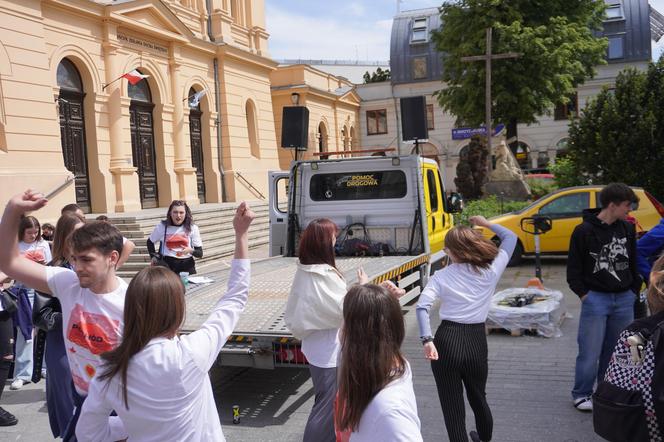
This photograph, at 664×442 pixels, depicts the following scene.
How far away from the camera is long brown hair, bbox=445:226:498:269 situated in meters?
4.14

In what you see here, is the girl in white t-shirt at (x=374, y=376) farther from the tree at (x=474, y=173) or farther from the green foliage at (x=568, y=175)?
the tree at (x=474, y=173)

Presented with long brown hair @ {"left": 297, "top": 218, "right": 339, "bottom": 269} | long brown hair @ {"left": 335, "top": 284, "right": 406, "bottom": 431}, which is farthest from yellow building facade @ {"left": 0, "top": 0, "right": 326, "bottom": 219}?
long brown hair @ {"left": 335, "top": 284, "right": 406, "bottom": 431}

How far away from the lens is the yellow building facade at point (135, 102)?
48.3ft

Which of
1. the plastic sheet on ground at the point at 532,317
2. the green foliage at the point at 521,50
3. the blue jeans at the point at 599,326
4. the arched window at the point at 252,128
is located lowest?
the plastic sheet on ground at the point at 532,317

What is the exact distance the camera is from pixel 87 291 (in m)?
3.16

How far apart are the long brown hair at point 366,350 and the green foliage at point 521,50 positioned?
72.6ft

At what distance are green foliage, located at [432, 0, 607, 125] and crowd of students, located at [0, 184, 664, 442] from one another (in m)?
19.4

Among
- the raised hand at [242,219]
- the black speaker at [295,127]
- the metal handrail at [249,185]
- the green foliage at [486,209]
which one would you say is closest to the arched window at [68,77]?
the metal handrail at [249,185]

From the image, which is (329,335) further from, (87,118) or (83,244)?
(87,118)

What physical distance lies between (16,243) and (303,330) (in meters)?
1.92

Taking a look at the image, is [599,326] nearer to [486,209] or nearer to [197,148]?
[486,209]

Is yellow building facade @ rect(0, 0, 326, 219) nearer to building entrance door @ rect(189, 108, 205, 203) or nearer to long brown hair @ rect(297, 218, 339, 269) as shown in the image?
building entrance door @ rect(189, 108, 205, 203)

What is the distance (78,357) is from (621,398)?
2587 millimetres

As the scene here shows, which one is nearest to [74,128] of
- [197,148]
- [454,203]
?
[197,148]
